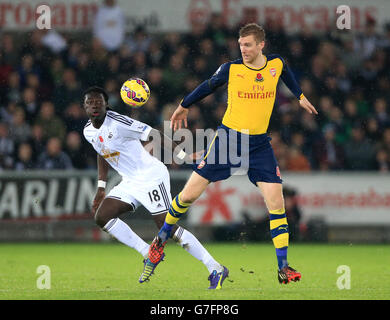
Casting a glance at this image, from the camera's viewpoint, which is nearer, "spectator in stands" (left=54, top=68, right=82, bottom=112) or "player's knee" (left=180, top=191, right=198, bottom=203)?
"player's knee" (left=180, top=191, right=198, bottom=203)

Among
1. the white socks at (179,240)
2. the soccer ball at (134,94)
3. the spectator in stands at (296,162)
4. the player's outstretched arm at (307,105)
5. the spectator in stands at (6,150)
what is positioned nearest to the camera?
the player's outstretched arm at (307,105)

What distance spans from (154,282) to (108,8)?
801 centimetres

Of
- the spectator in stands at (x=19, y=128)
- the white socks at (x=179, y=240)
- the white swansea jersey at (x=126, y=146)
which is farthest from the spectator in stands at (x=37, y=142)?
the white socks at (x=179, y=240)

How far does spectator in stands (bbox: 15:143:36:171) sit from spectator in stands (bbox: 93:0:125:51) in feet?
8.77

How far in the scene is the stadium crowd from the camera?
46.0ft

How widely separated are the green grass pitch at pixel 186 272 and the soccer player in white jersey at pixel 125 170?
24.0 inches

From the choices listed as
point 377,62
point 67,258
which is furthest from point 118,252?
point 377,62

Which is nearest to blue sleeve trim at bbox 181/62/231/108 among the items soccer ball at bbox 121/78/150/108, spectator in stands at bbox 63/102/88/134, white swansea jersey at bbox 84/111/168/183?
white swansea jersey at bbox 84/111/168/183

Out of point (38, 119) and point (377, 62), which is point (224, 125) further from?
point (377, 62)

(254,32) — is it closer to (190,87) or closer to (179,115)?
(179,115)

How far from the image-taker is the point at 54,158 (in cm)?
1375

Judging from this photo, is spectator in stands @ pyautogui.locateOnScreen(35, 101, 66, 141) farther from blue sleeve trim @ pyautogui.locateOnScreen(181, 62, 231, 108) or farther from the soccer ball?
blue sleeve trim @ pyautogui.locateOnScreen(181, 62, 231, 108)

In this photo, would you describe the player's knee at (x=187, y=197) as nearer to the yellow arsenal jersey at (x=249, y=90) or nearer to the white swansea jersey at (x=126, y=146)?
the yellow arsenal jersey at (x=249, y=90)

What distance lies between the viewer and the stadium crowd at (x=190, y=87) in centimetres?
1401
